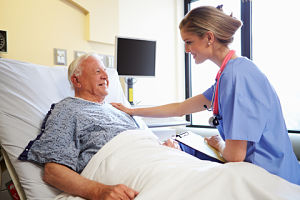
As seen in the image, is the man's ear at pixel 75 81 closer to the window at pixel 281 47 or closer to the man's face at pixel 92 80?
the man's face at pixel 92 80

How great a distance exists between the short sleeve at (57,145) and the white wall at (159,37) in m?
1.84

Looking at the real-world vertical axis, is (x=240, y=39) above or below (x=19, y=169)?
above

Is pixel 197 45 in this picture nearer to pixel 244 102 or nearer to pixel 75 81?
pixel 244 102

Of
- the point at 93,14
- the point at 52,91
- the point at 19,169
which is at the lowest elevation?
the point at 19,169

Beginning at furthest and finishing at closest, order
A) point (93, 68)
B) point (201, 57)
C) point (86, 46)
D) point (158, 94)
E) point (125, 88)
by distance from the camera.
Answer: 1. point (158, 94)
2. point (125, 88)
3. point (86, 46)
4. point (93, 68)
5. point (201, 57)

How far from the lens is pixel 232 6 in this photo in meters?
2.93

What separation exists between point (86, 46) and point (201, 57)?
138cm

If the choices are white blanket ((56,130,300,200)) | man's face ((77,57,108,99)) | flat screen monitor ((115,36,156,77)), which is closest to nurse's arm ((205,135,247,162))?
white blanket ((56,130,300,200))

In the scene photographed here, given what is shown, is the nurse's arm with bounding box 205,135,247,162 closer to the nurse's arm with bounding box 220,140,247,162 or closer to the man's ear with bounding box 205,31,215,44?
the nurse's arm with bounding box 220,140,247,162

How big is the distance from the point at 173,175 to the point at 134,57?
175 cm

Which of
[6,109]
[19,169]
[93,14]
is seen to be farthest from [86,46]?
[19,169]

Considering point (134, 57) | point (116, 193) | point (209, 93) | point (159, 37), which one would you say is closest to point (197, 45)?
point (209, 93)

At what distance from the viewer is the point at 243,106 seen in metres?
0.96

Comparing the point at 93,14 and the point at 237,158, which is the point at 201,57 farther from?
the point at 93,14
